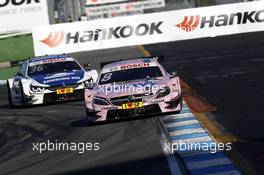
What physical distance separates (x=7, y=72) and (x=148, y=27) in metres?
9.17

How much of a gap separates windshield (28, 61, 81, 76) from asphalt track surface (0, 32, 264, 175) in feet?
4.21

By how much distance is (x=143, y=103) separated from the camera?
14.7m

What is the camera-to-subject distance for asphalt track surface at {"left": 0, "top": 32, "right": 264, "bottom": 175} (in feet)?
34.9

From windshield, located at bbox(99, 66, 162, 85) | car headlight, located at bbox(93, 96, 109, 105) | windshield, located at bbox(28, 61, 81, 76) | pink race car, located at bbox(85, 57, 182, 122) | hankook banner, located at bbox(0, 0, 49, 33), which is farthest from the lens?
hankook banner, located at bbox(0, 0, 49, 33)

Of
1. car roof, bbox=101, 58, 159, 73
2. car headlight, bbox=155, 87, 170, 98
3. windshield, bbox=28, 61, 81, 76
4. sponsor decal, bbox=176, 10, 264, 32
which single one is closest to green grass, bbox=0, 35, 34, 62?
sponsor decal, bbox=176, 10, 264, 32

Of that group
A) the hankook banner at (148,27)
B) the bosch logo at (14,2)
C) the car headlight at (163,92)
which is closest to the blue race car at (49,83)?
the car headlight at (163,92)

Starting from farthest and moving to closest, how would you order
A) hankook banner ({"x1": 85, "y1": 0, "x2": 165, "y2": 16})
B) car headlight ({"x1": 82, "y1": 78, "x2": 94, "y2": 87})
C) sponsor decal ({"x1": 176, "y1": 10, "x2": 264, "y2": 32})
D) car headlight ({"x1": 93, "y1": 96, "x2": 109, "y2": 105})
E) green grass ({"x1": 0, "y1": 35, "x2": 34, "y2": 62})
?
hankook banner ({"x1": 85, "y1": 0, "x2": 165, "y2": 16}), sponsor decal ({"x1": 176, "y1": 10, "x2": 264, "y2": 32}), green grass ({"x1": 0, "y1": 35, "x2": 34, "y2": 62}), car headlight ({"x1": 82, "y1": 78, "x2": 94, "y2": 87}), car headlight ({"x1": 93, "y1": 96, "x2": 109, "y2": 105})

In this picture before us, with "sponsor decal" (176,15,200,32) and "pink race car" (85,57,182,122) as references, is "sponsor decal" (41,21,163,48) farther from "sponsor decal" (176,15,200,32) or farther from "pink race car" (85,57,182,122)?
"pink race car" (85,57,182,122)

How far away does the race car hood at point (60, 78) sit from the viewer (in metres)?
19.8

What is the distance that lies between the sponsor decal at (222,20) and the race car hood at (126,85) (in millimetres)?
24946

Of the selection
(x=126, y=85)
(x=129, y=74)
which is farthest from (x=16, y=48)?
(x=126, y=85)

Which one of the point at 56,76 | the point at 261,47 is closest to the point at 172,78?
the point at 56,76

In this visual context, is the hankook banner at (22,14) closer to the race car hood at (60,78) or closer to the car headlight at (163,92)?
the race car hood at (60,78)

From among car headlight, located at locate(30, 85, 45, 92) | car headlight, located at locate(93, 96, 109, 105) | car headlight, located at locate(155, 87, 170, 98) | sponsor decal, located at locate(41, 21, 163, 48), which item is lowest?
sponsor decal, located at locate(41, 21, 163, 48)
